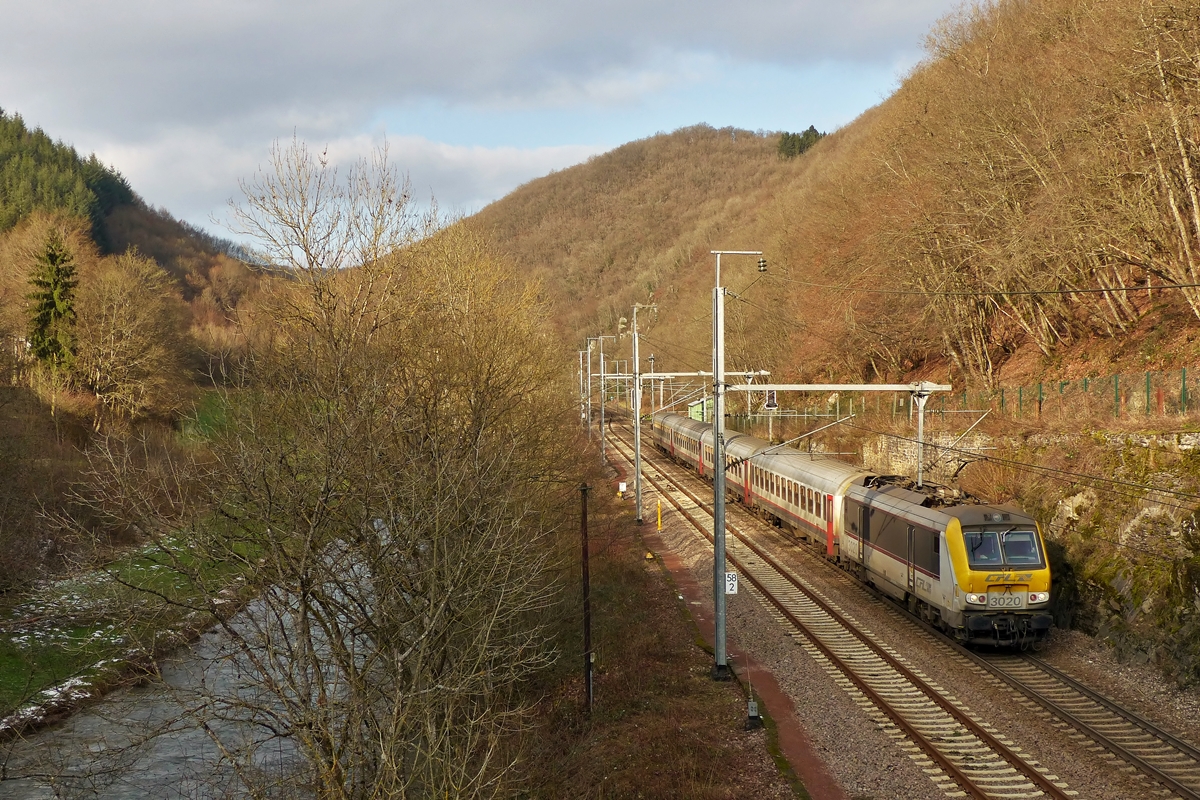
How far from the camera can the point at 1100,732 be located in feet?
45.8

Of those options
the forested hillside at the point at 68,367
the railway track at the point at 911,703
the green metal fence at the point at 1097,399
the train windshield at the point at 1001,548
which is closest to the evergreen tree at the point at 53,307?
the forested hillside at the point at 68,367

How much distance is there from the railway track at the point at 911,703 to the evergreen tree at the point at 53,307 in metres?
33.2

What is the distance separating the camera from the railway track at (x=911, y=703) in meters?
12.5

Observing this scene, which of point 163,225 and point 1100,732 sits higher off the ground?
point 163,225

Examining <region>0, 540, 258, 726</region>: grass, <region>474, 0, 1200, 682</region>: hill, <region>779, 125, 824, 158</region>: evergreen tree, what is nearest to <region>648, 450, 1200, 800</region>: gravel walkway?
<region>474, 0, 1200, 682</region>: hill

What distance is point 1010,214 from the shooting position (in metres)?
28.8

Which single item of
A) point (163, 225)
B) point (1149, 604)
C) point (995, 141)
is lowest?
point (1149, 604)

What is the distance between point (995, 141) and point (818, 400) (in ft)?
92.9

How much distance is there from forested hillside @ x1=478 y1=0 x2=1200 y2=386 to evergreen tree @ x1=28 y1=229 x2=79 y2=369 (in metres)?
20.4

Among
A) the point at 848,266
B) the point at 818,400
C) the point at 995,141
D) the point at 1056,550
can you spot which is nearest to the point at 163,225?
the point at 818,400

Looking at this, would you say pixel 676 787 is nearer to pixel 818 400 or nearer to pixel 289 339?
pixel 289 339

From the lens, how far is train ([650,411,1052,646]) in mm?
17656

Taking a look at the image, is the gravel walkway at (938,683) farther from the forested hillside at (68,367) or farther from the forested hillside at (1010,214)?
the forested hillside at (68,367)

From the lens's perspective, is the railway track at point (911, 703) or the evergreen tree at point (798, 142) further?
the evergreen tree at point (798, 142)
